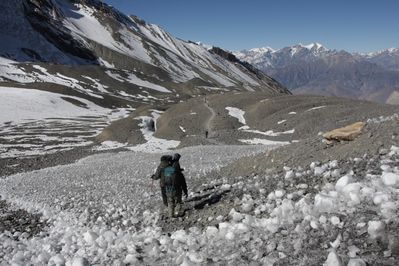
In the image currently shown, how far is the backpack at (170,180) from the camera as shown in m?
15.1

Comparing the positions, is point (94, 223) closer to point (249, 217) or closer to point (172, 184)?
point (172, 184)

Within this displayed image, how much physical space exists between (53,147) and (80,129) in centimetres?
2366

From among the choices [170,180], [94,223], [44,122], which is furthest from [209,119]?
[170,180]

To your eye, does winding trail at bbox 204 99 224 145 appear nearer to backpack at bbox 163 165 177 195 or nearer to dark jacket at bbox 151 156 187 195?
dark jacket at bbox 151 156 187 195

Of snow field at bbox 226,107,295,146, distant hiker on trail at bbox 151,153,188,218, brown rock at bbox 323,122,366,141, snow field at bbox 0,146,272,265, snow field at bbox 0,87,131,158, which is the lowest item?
snow field at bbox 0,87,131,158

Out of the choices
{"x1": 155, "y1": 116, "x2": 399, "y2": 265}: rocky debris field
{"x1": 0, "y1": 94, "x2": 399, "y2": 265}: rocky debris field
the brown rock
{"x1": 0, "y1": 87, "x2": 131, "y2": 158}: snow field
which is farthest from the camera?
{"x1": 0, "y1": 87, "x2": 131, "y2": 158}: snow field

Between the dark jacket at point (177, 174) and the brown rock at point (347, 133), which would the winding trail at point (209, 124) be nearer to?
the brown rock at point (347, 133)

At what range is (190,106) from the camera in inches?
3307

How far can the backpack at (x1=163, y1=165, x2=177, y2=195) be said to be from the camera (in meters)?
15.1

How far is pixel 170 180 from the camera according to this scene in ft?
49.7

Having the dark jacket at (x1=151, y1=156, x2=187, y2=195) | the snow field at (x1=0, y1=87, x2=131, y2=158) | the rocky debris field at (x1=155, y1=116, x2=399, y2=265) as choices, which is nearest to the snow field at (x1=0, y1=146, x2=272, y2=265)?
the rocky debris field at (x1=155, y1=116, x2=399, y2=265)

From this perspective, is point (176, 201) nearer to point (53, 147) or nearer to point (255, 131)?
point (255, 131)

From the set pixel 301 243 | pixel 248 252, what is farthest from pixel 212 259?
pixel 301 243

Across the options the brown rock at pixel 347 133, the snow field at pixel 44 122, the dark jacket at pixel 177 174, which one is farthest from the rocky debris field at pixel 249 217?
the snow field at pixel 44 122
